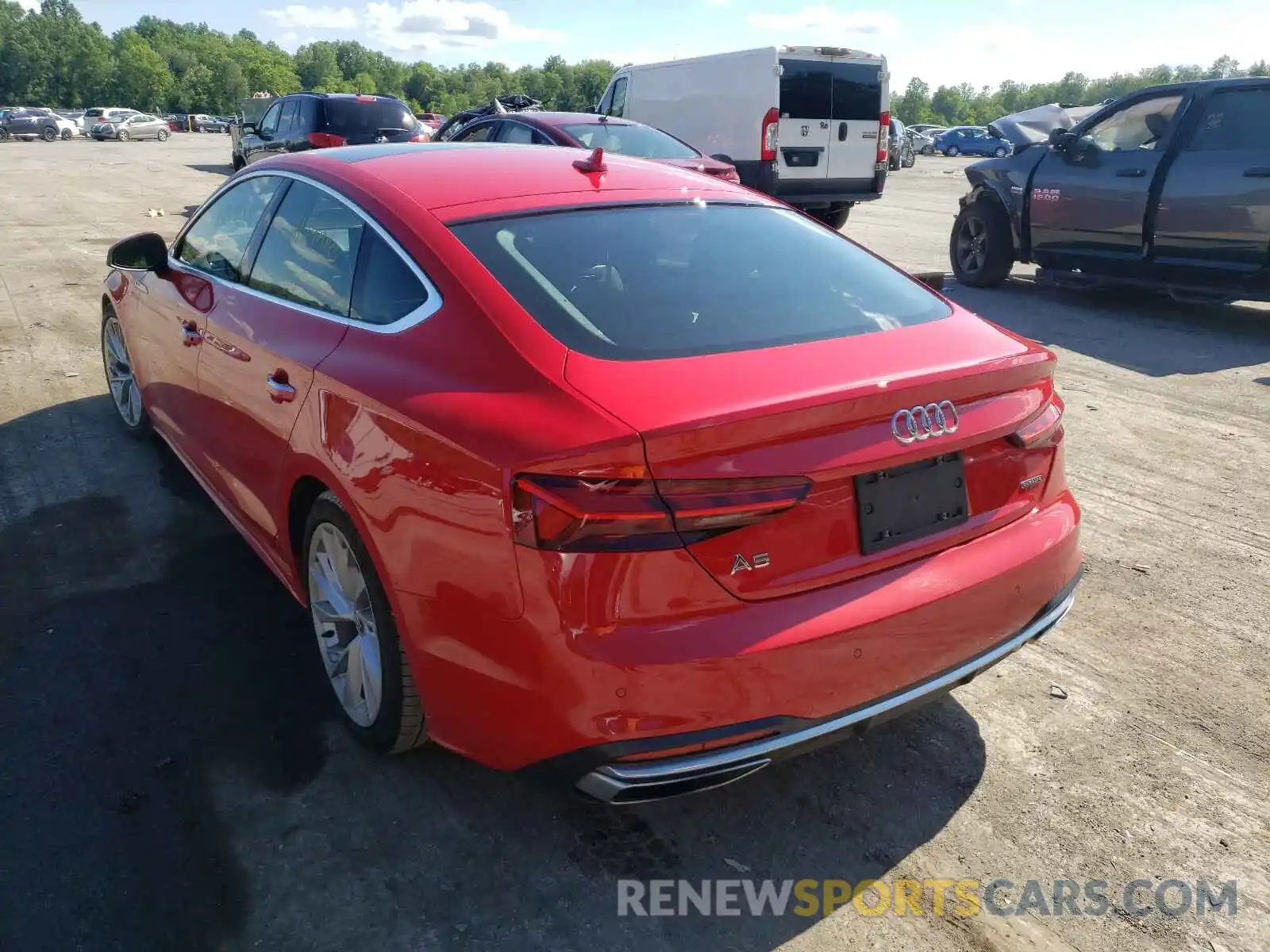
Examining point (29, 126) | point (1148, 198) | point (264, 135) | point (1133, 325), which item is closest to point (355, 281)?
point (1133, 325)

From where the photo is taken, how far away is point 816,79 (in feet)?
42.3

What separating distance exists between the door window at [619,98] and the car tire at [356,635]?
46.7ft

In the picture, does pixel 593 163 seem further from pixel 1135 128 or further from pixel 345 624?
pixel 1135 128

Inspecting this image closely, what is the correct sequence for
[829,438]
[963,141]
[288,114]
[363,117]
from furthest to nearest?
1. [963,141]
2. [288,114]
3. [363,117]
4. [829,438]

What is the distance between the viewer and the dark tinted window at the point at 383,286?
273 cm

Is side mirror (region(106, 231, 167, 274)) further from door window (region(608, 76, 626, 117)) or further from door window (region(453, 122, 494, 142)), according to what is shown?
door window (region(608, 76, 626, 117))

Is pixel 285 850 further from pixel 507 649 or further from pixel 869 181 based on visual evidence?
pixel 869 181

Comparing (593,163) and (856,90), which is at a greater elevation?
(856,90)

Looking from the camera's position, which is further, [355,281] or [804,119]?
[804,119]

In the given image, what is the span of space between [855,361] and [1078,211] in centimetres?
762

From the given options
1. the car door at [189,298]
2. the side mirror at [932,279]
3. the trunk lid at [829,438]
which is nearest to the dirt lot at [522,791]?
the car door at [189,298]

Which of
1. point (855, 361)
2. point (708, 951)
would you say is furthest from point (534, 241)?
point (708, 951)

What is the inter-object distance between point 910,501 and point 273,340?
2011 millimetres

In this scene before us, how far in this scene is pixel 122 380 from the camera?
17.9ft
